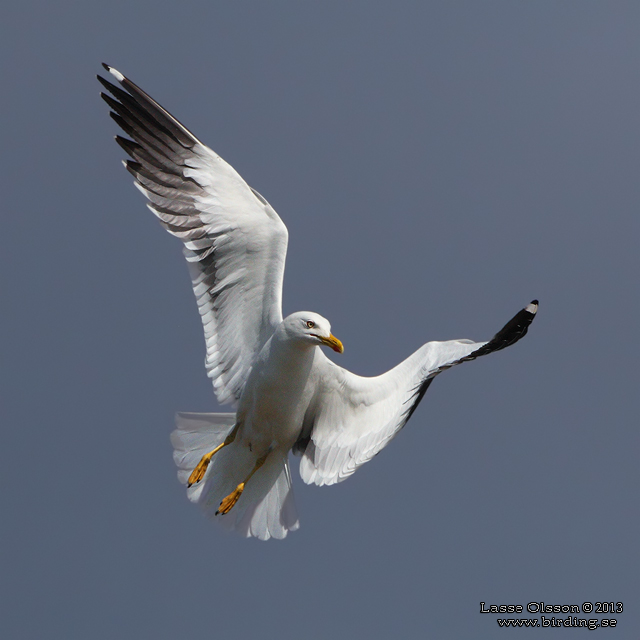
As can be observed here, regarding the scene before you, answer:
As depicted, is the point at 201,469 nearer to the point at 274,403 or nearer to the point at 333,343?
the point at 274,403

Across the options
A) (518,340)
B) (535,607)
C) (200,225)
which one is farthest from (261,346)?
(535,607)

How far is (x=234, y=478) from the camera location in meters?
Result: 7.49

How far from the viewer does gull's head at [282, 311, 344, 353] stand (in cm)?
636

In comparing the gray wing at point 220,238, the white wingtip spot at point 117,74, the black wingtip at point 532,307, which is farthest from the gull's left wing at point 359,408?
the white wingtip spot at point 117,74

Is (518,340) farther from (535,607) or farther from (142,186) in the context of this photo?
(142,186)

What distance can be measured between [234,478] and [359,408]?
130cm

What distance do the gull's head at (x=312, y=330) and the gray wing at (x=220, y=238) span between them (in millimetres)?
540

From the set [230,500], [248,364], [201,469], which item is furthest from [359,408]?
[201,469]

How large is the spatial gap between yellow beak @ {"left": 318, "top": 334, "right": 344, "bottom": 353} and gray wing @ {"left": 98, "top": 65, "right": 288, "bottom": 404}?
2.38ft

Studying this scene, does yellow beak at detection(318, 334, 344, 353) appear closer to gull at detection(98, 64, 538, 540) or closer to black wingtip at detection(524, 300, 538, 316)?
gull at detection(98, 64, 538, 540)

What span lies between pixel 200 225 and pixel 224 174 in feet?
1.49

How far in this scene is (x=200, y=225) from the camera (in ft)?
24.1

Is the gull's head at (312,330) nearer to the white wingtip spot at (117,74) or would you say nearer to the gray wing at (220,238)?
the gray wing at (220,238)

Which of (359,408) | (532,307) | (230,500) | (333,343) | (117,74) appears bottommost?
(230,500)
